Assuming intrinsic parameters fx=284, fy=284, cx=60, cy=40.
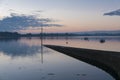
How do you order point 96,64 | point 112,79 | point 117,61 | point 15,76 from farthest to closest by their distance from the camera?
point 96,64 → point 117,61 → point 15,76 → point 112,79

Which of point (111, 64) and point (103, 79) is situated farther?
point (111, 64)

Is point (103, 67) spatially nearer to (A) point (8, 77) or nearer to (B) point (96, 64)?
(B) point (96, 64)

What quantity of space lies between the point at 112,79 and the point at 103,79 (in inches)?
31.1

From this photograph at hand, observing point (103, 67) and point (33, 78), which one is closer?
point (33, 78)

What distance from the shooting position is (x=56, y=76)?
2639 centimetres

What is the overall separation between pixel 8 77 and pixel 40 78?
335cm

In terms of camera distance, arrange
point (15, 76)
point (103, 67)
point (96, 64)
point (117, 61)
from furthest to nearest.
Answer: point (96, 64), point (103, 67), point (117, 61), point (15, 76)

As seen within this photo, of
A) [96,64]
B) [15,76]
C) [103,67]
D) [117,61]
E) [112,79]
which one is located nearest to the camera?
[112,79]

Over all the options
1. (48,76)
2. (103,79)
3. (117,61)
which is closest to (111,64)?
(117,61)

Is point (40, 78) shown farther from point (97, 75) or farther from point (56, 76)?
point (97, 75)

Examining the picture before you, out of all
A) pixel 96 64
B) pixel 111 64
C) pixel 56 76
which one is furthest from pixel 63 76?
pixel 96 64

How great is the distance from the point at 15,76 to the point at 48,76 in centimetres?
323

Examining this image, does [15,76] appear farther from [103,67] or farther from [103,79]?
[103,67]

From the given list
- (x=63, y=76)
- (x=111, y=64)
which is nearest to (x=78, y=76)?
(x=63, y=76)
